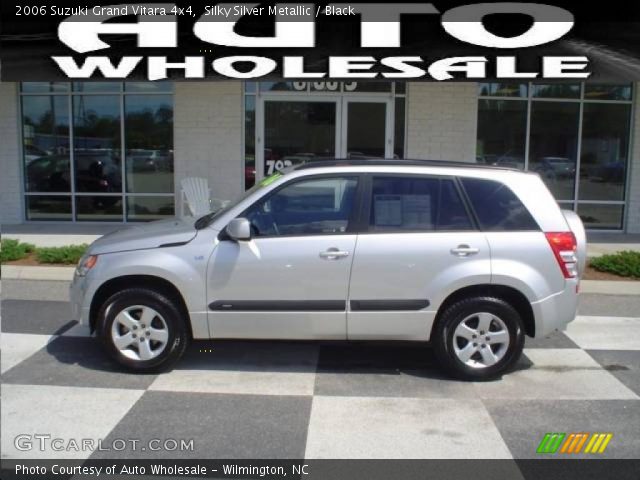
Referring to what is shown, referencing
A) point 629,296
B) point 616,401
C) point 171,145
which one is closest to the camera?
point 616,401

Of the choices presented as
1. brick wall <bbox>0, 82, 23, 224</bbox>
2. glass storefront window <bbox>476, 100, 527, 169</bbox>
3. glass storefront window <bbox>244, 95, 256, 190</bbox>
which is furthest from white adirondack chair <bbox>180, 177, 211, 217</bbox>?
glass storefront window <bbox>476, 100, 527, 169</bbox>

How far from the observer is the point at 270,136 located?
41.5ft

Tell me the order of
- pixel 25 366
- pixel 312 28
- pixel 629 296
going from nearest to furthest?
1. pixel 25 366
2. pixel 629 296
3. pixel 312 28

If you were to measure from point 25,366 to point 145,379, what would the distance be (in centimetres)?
117

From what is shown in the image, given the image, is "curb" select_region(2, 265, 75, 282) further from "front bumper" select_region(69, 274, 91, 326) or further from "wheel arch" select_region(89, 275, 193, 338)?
"wheel arch" select_region(89, 275, 193, 338)

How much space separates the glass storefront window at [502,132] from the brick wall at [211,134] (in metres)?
4.92

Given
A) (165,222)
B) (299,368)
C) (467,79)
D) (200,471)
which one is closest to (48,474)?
(200,471)

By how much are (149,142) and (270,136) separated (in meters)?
2.59

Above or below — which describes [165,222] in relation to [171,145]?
below

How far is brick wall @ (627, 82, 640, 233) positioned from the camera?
12906 mm

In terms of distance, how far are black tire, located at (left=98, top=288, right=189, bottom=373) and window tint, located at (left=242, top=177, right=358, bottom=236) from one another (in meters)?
0.96

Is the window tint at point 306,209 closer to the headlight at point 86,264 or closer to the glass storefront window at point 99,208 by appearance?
the headlight at point 86,264

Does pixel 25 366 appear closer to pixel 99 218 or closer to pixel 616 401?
pixel 616 401

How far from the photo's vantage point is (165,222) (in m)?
6.15
